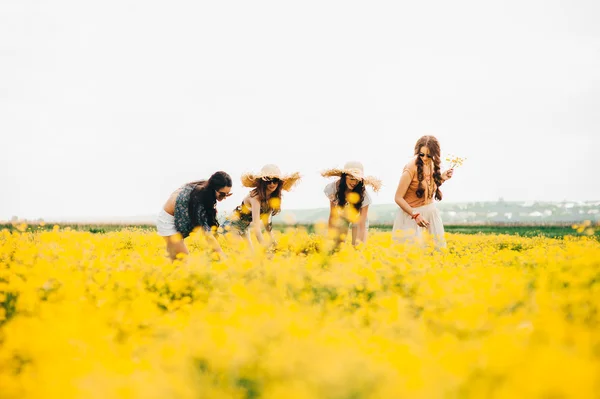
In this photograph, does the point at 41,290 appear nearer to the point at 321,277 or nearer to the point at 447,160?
the point at 321,277

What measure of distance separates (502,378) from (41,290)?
3.71 m

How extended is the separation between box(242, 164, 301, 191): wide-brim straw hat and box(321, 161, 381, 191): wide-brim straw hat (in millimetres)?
476

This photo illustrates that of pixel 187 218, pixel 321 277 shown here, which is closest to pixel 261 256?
pixel 321 277

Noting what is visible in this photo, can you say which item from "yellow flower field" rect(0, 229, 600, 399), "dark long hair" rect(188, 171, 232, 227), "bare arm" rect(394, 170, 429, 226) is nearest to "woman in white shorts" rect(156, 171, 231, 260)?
"dark long hair" rect(188, 171, 232, 227)

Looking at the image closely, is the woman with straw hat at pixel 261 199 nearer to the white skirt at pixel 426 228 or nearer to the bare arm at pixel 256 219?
the bare arm at pixel 256 219

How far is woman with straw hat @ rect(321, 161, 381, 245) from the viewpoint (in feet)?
23.6

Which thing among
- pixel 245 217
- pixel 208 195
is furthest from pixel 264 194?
pixel 208 195

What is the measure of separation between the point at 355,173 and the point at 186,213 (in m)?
2.45

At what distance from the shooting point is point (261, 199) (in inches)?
282

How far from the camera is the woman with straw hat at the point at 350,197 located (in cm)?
720

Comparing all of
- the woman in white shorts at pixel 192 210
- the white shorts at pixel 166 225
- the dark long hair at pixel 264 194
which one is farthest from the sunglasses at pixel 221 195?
the white shorts at pixel 166 225

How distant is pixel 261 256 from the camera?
496 centimetres

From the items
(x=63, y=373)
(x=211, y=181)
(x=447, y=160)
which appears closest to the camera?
(x=63, y=373)

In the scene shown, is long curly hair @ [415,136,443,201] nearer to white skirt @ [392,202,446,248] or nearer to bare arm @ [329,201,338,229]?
white skirt @ [392,202,446,248]
